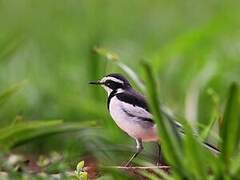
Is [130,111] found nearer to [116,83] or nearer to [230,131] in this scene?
[116,83]

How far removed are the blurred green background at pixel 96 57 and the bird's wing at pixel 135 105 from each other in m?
0.61

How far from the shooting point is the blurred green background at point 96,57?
277 inches

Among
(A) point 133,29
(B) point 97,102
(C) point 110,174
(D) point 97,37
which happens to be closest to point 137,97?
(C) point 110,174

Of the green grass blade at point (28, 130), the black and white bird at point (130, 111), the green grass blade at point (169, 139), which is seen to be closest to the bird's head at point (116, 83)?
the black and white bird at point (130, 111)

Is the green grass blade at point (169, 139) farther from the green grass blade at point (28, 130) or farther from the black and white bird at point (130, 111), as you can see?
the green grass blade at point (28, 130)

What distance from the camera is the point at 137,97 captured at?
507 cm

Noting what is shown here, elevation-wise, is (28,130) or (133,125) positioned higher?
(133,125)

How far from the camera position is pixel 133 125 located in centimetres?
502

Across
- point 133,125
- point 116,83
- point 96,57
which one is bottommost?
point 96,57

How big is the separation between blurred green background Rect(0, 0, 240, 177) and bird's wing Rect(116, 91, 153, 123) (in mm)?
606

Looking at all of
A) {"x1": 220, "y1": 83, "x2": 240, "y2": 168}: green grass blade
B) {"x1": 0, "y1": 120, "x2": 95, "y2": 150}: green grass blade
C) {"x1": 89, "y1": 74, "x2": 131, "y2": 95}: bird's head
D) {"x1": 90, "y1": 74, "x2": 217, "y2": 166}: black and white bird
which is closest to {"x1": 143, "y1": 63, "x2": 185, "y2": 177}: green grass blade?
{"x1": 220, "y1": 83, "x2": 240, "y2": 168}: green grass blade

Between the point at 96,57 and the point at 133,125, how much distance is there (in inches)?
111

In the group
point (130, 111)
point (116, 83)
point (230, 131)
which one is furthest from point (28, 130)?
point (230, 131)

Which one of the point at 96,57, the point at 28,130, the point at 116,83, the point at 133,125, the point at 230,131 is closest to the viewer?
the point at 230,131
